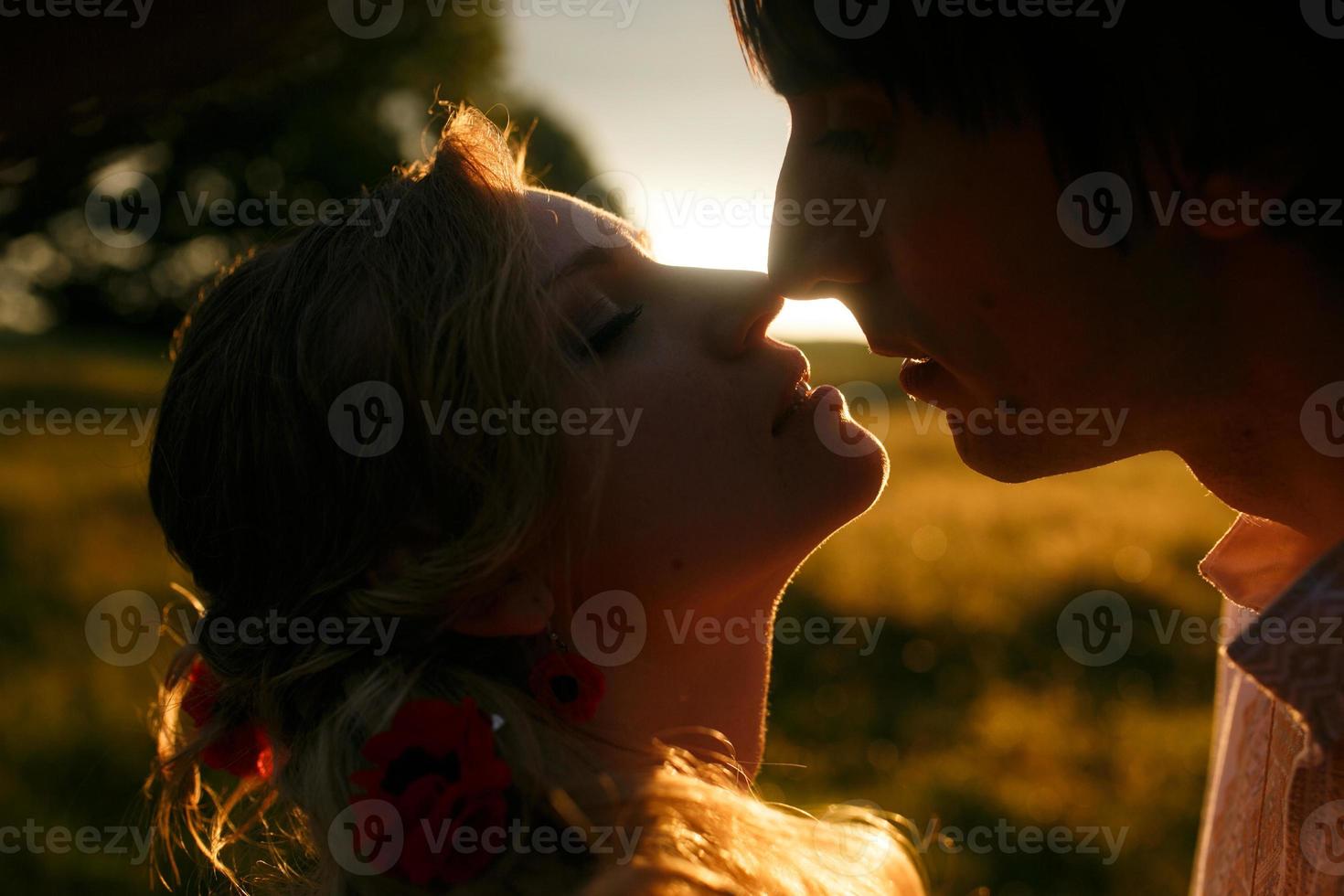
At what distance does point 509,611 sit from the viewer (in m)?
2.43

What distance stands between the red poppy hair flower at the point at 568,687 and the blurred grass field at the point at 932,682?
1543 millimetres

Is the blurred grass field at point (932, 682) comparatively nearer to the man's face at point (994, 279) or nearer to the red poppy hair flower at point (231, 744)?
the red poppy hair flower at point (231, 744)

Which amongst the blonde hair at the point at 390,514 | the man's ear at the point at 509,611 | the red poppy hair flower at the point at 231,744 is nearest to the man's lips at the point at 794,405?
the blonde hair at the point at 390,514

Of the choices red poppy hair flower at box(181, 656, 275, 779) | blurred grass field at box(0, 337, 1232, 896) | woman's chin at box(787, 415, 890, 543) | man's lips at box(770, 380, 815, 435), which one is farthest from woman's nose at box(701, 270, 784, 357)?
blurred grass field at box(0, 337, 1232, 896)

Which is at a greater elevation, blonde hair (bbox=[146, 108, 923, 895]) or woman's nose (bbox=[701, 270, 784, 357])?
woman's nose (bbox=[701, 270, 784, 357])

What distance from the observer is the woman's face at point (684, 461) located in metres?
2.46

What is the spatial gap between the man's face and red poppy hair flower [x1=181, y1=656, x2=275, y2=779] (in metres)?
1.70

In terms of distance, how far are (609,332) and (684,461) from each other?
0.35m

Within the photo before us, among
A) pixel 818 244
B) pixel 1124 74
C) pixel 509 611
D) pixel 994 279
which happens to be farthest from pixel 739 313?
pixel 1124 74

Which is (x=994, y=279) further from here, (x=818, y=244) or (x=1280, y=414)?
(x=1280, y=414)

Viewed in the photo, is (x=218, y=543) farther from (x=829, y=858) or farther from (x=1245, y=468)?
(x=1245, y=468)

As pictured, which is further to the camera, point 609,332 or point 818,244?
point 609,332

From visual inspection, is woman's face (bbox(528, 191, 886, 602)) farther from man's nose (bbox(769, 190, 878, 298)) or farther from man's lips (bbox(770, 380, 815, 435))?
man's nose (bbox(769, 190, 878, 298))

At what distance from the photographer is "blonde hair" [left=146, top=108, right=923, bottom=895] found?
2273mm
